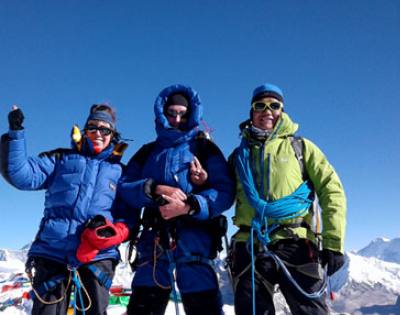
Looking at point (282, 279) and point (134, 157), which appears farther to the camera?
point (134, 157)

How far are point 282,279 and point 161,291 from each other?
1602mm

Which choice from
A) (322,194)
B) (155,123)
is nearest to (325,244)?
(322,194)

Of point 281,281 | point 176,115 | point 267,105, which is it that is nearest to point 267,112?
point 267,105

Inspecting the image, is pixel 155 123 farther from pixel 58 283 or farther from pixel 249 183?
pixel 58 283

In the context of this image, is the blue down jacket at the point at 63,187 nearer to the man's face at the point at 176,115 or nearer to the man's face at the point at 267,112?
the man's face at the point at 176,115

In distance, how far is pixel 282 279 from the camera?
4582mm

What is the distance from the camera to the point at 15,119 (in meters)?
5.01

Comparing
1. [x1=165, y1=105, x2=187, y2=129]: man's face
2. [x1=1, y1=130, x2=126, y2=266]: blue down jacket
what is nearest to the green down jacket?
[x1=165, y1=105, x2=187, y2=129]: man's face

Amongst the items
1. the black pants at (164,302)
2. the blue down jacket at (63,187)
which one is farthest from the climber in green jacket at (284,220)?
the blue down jacket at (63,187)

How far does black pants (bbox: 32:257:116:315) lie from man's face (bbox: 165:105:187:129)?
236 cm

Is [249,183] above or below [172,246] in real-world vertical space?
above

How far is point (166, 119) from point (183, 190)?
1.29 m

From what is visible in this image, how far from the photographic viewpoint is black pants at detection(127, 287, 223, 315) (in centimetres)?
452

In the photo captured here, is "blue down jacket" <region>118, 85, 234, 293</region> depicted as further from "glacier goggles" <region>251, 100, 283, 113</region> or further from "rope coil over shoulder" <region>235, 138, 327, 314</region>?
"glacier goggles" <region>251, 100, 283, 113</region>
